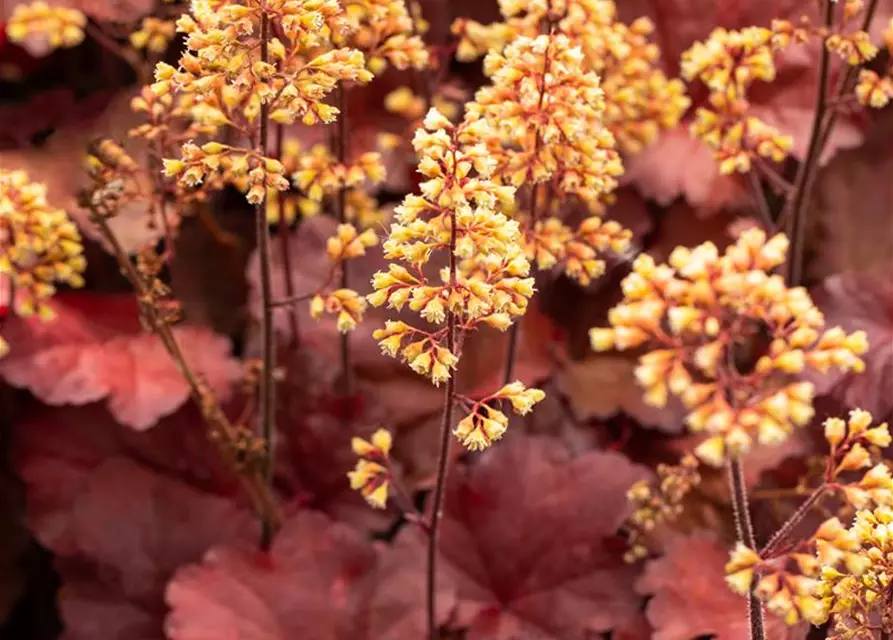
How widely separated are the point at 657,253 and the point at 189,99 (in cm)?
75

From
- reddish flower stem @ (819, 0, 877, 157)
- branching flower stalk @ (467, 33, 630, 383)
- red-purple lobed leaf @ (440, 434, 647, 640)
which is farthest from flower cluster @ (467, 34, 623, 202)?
red-purple lobed leaf @ (440, 434, 647, 640)

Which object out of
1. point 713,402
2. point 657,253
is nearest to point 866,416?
point 713,402

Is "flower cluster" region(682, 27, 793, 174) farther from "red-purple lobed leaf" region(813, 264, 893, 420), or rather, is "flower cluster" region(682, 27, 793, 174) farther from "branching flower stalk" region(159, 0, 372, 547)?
"branching flower stalk" region(159, 0, 372, 547)

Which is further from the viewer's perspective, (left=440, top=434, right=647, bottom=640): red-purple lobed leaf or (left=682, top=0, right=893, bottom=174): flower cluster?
(left=440, top=434, right=647, bottom=640): red-purple lobed leaf

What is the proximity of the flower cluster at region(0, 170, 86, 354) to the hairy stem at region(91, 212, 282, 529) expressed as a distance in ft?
0.16

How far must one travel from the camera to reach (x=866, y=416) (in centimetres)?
70

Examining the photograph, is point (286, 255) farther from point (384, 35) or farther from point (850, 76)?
point (850, 76)

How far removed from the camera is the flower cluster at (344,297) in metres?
0.84

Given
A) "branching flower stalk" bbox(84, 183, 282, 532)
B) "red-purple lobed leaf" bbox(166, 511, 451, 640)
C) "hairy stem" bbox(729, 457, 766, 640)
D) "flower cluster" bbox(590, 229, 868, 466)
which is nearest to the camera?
"flower cluster" bbox(590, 229, 868, 466)

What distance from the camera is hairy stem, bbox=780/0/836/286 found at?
100 cm

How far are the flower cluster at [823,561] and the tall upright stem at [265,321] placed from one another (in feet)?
1.58

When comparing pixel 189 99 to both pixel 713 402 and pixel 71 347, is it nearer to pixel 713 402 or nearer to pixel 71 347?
Result: pixel 71 347

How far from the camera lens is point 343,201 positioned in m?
1.04

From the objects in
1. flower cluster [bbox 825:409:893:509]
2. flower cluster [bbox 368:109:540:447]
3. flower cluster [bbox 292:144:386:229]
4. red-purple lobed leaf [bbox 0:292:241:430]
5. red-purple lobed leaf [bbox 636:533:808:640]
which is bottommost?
red-purple lobed leaf [bbox 636:533:808:640]
